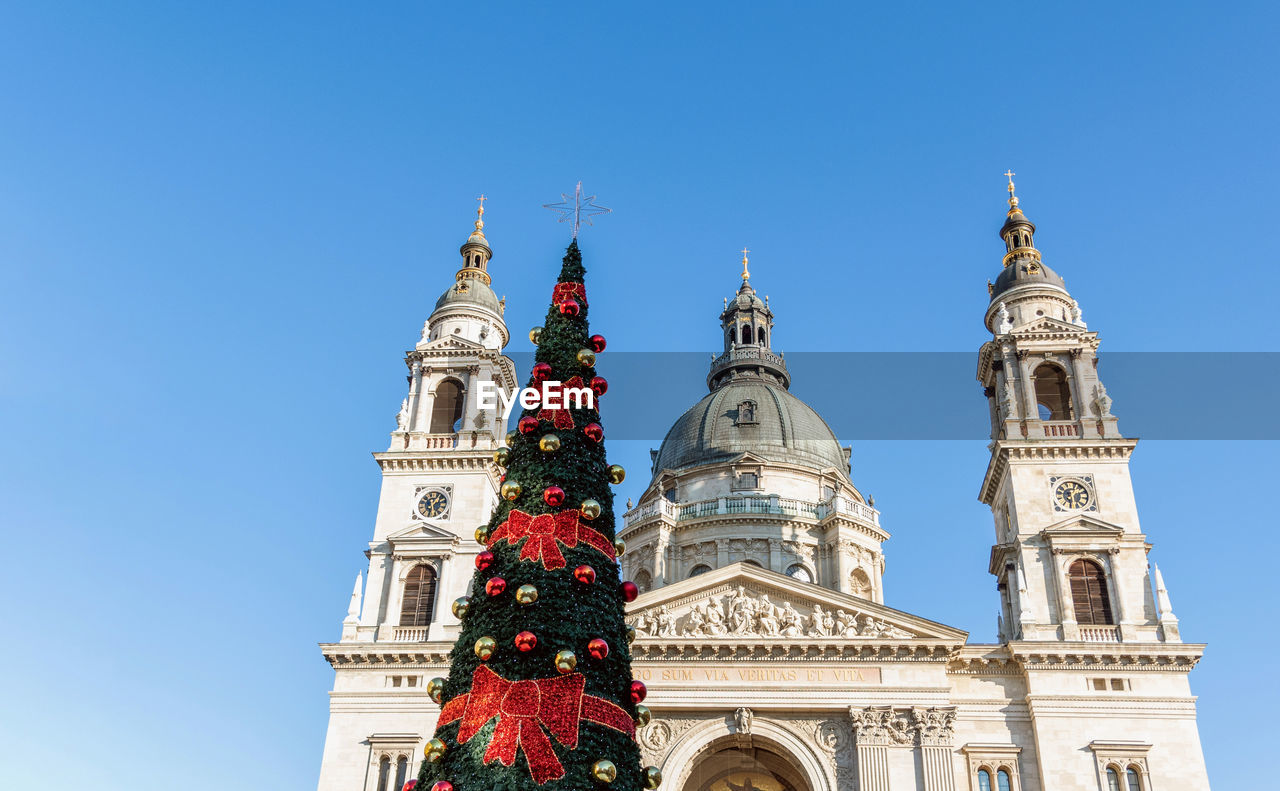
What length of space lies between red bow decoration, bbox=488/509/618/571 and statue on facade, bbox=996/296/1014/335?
2986 cm

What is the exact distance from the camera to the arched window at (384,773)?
108 ft

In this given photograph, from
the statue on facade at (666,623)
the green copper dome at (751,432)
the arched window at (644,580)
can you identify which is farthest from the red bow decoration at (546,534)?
the green copper dome at (751,432)

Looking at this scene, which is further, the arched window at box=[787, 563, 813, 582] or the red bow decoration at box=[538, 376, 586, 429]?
the arched window at box=[787, 563, 813, 582]

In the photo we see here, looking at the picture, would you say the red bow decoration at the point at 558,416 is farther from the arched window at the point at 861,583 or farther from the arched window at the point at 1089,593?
the arched window at the point at 861,583

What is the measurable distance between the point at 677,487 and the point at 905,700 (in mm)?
20748

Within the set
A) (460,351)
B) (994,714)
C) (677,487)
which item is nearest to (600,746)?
(994,714)

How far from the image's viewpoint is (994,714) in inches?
1316

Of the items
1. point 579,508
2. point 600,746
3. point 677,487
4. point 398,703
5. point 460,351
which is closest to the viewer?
point 600,746

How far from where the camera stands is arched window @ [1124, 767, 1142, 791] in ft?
103

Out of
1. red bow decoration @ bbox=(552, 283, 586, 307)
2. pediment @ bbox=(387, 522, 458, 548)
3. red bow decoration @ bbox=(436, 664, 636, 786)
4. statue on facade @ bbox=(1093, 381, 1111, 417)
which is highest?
statue on facade @ bbox=(1093, 381, 1111, 417)

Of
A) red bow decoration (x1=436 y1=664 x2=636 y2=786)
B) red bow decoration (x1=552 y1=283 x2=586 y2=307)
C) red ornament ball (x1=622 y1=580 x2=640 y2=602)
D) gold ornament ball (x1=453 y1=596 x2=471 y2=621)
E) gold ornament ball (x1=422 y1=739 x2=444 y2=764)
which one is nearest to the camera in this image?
red bow decoration (x1=436 y1=664 x2=636 y2=786)

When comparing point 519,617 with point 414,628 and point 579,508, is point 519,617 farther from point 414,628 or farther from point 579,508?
point 414,628

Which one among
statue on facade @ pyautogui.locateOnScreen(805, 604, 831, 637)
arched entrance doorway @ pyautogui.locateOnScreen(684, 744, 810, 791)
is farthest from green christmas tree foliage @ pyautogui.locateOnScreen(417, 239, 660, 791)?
arched entrance doorway @ pyautogui.locateOnScreen(684, 744, 810, 791)

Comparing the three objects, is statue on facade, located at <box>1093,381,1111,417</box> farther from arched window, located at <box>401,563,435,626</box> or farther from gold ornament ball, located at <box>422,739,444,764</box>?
gold ornament ball, located at <box>422,739,444,764</box>
